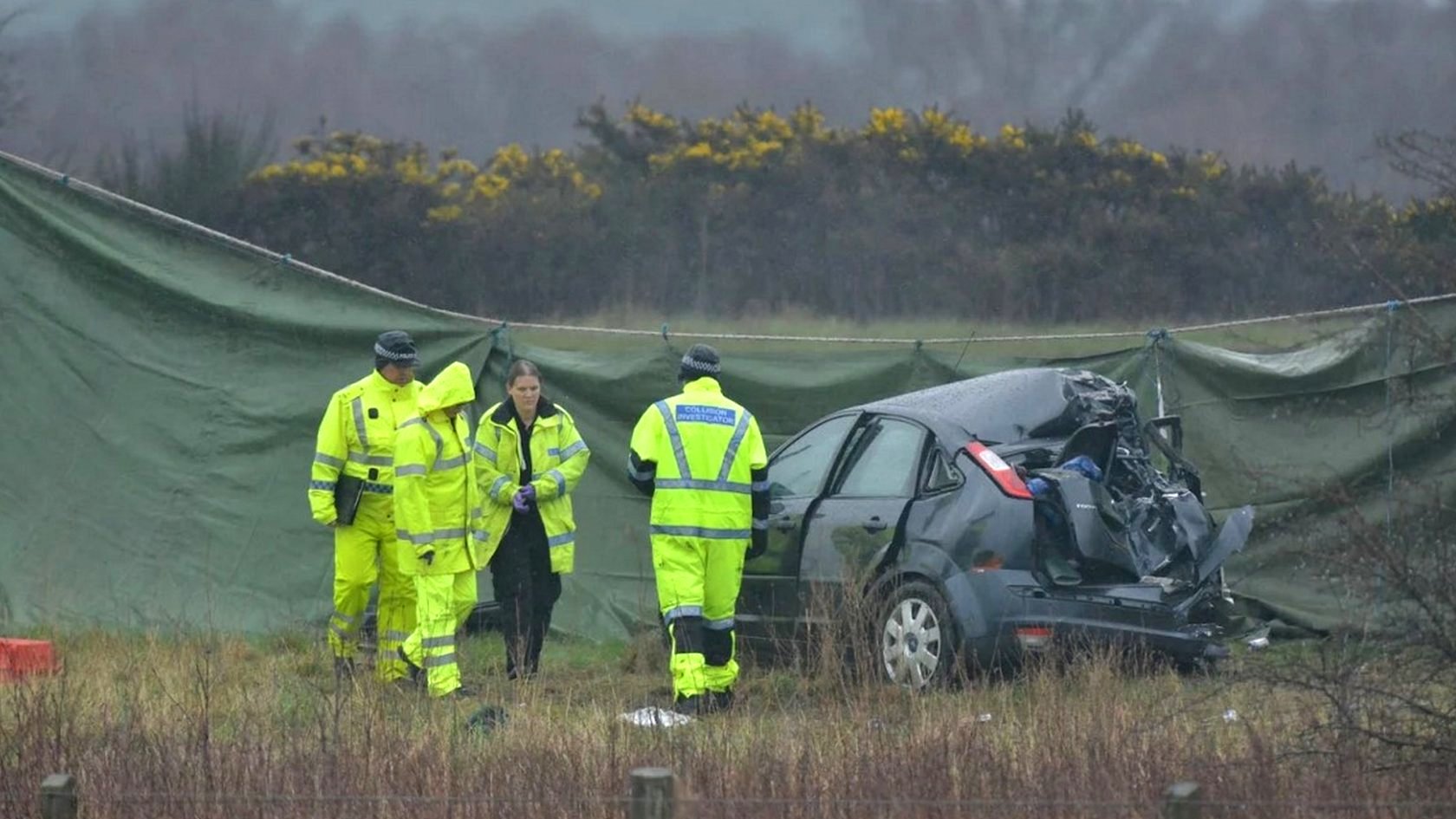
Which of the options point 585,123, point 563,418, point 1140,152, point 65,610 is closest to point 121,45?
point 585,123

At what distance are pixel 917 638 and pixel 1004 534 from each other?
2.08ft

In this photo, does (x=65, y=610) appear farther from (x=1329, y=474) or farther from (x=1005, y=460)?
(x=1329, y=474)

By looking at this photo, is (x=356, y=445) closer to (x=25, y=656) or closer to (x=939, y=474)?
(x=25, y=656)

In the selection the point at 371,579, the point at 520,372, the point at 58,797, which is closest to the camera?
the point at 58,797

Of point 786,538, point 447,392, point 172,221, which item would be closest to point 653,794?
point 447,392

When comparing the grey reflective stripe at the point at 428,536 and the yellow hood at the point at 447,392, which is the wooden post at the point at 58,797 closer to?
the grey reflective stripe at the point at 428,536

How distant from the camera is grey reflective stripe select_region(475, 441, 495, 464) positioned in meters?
10.3

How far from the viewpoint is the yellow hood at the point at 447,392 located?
941 cm

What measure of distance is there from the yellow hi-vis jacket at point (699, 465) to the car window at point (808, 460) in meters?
0.86

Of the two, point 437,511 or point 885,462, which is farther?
point 885,462

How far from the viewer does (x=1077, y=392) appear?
31.8ft

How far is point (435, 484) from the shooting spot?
372 inches

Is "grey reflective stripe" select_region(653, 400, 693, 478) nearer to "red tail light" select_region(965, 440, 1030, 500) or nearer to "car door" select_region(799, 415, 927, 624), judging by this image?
"car door" select_region(799, 415, 927, 624)

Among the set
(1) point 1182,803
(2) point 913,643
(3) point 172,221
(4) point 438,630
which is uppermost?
(3) point 172,221
